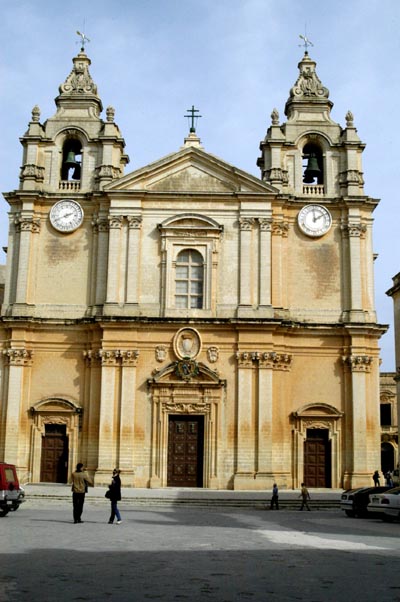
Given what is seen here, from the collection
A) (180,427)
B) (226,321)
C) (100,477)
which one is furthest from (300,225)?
(100,477)

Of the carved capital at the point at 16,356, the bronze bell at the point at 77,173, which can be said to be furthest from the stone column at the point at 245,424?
the bronze bell at the point at 77,173

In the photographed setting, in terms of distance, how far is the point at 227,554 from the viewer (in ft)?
44.7

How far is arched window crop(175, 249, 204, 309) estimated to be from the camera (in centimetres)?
3375

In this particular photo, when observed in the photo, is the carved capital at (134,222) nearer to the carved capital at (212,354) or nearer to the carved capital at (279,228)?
the carved capital at (279,228)

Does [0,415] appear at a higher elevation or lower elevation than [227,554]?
higher

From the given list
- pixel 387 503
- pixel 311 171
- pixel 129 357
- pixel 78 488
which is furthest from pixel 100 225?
pixel 387 503

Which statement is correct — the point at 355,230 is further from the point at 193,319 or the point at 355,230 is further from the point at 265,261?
the point at 193,319

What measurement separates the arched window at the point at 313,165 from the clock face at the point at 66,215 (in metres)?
10.9

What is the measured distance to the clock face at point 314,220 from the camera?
3466 cm

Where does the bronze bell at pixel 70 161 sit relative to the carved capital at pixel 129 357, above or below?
above

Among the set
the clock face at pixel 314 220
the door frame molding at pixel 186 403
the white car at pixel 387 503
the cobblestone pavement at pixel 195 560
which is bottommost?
the cobblestone pavement at pixel 195 560

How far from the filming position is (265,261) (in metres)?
33.5

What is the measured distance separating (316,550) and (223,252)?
20.7 m

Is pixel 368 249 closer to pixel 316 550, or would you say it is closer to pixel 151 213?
pixel 151 213
